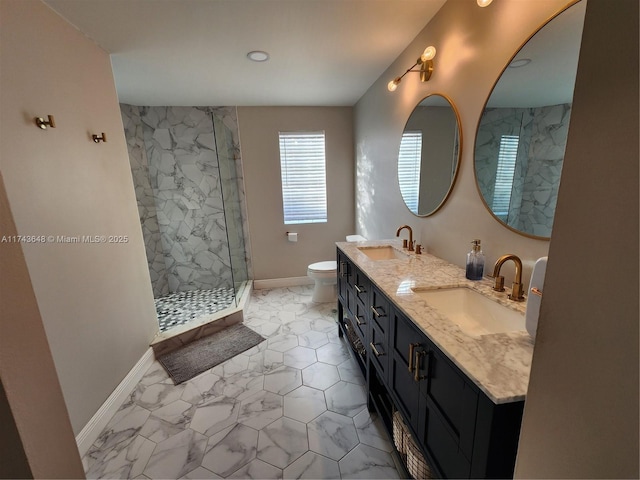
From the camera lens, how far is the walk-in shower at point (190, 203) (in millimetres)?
3264

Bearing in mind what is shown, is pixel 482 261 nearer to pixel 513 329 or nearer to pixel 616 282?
pixel 513 329

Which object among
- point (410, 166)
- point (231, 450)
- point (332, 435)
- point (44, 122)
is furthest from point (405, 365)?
point (44, 122)

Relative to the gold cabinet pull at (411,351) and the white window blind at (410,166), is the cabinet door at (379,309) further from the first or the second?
the white window blind at (410,166)

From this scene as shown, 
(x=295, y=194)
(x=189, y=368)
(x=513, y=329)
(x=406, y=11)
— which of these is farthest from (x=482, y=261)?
(x=295, y=194)

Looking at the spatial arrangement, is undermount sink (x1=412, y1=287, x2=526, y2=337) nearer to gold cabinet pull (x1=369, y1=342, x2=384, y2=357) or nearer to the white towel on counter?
the white towel on counter

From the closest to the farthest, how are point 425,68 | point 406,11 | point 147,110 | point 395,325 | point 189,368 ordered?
1. point 395,325
2. point 406,11
3. point 425,68
4. point 189,368
5. point 147,110

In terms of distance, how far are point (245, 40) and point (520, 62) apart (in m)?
1.71

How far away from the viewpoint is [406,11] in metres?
1.61

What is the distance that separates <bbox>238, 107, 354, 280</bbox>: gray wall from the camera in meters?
3.41

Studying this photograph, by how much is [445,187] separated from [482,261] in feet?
1.87

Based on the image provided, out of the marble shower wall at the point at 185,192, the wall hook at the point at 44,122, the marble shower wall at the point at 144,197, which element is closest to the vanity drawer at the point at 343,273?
the marble shower wall at the point at 185,192

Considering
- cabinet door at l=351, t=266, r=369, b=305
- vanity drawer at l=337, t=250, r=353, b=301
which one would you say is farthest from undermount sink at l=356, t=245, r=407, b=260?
cabinet door at l=351, t=266, r=369, b=305

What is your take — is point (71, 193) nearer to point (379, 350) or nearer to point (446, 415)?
point (379, 350)

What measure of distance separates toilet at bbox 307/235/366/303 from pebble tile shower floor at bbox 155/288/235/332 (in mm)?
1081
